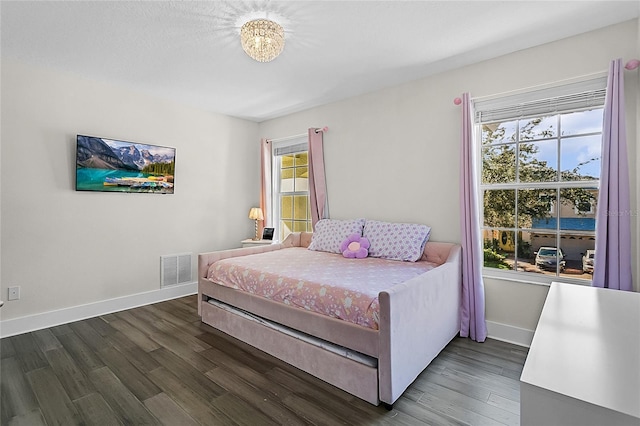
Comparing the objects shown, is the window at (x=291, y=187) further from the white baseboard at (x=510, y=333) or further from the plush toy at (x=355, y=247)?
the white baseboard at (x=510, y=333)

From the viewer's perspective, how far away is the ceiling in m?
2.01

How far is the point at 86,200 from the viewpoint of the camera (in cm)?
316

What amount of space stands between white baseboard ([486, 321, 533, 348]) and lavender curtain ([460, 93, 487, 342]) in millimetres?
94

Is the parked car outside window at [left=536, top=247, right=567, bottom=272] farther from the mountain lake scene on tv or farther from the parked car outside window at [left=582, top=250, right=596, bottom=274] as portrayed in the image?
the mountain lake scene on tv

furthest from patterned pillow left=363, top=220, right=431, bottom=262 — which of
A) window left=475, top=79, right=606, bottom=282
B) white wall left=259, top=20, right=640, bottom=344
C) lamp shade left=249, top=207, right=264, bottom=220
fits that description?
lamp shade left=249, top=207, right=264, bottom=220

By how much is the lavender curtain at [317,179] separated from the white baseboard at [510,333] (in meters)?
2.17

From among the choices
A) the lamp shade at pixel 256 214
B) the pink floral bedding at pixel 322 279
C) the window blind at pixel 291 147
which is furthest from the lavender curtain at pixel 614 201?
the lamp shade at pixel 256 214

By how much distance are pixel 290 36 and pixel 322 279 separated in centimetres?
190

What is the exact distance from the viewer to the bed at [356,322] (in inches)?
67.8

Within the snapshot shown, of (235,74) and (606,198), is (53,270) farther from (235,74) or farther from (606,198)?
(606,198)

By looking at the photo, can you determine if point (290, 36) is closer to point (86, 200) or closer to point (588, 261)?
point (86, 200)

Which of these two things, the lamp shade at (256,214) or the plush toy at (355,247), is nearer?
the plush toy at (355,247)

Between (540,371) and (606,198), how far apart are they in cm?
210

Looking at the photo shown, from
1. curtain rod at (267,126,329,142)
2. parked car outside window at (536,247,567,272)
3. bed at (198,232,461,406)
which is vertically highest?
curtain rod at (267,126,329,142)
